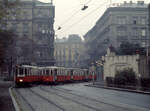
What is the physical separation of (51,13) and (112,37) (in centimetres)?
1868

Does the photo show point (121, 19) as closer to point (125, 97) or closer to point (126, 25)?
point (126, 25)

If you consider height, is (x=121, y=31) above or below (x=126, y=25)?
below

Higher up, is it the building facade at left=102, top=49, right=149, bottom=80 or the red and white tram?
the building facade at left=102, top=49, right=149, bottom=80

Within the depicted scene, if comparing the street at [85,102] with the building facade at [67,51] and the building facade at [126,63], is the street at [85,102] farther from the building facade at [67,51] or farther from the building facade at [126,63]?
the building facade at [67,51]

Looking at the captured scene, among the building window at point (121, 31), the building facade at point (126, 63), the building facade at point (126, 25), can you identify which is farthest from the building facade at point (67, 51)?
the building facade at point (126, 63)

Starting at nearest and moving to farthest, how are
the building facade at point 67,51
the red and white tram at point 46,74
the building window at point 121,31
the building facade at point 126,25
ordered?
the red and white tram at point 46,74 → the building facade at point 126,25 → the building window at point 121,31 → the building facade at point 67,51

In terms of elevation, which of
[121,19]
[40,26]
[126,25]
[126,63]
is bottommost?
[126,63]

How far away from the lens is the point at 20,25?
7731cm

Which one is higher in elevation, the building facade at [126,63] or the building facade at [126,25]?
the building facade at [126,25]

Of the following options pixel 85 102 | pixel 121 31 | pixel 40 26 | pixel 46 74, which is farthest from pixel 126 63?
pixel 40 26

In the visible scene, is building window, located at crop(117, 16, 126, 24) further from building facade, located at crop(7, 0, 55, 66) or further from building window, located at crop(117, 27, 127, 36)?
building facade, located at crop(7, 0, 55, 66)

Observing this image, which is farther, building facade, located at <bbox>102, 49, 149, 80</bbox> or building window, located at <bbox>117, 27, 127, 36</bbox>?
building window, located at <bbox>117, 27, 127, 36</bbox>

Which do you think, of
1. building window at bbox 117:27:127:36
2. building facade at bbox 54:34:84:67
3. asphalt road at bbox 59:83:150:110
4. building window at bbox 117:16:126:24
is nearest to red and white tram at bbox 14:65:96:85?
Answer: asphalt road at bbox 59:83:150:110

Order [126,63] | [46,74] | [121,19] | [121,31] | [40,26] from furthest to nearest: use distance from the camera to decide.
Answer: [40,26]
[121,19]
[121,31]
[46,74]
[126,63]
